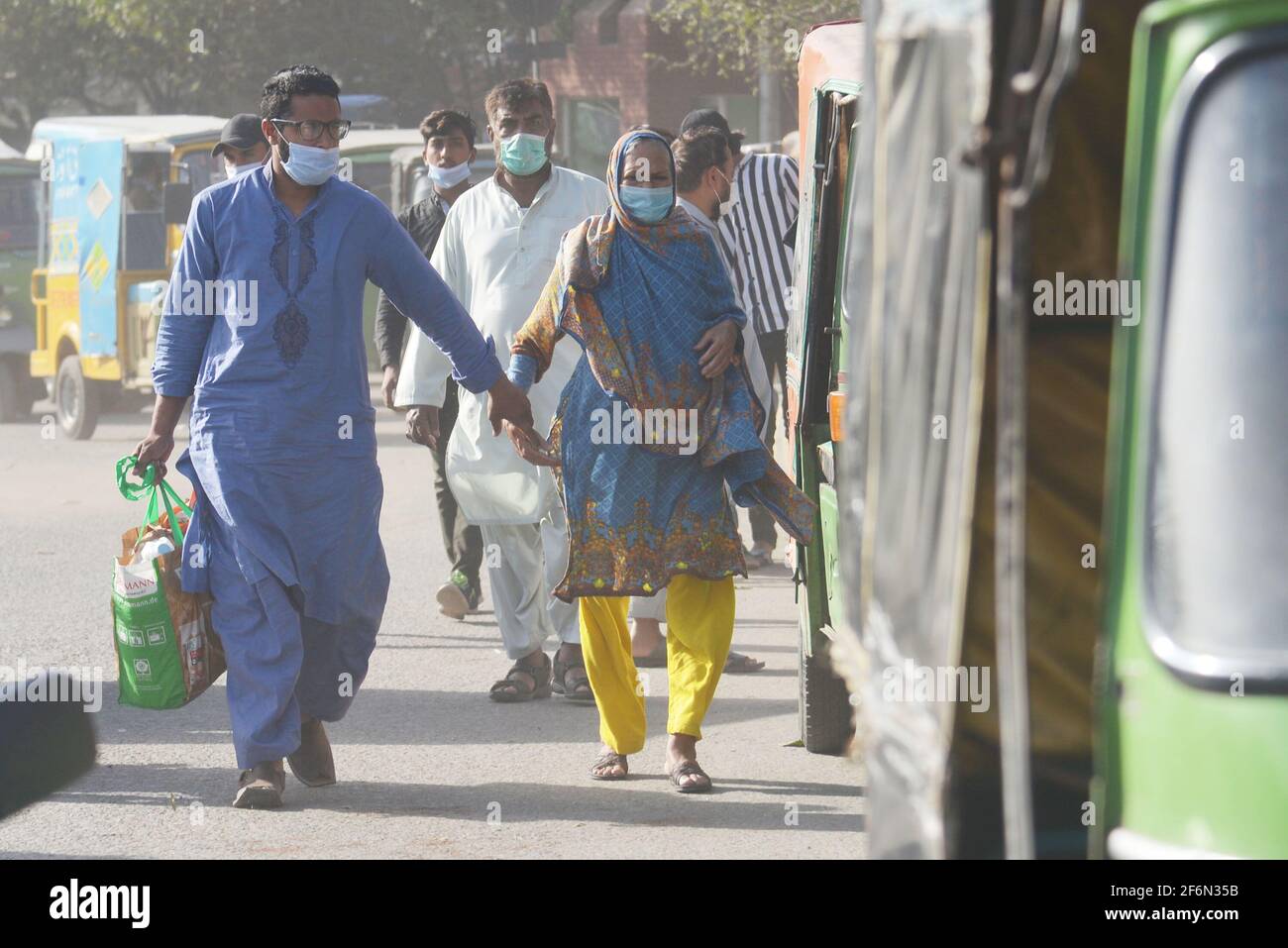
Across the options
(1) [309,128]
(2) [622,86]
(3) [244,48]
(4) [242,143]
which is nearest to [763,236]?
(4) [242,143]

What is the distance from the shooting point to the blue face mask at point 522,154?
7234mm

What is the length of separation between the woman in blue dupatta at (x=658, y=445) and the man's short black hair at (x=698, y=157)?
2093 mm

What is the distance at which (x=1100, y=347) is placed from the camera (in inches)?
112

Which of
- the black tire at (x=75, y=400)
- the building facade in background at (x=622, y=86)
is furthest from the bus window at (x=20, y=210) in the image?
the building facade in background at (x=622, y=86)

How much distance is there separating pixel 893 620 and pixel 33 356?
16.6m

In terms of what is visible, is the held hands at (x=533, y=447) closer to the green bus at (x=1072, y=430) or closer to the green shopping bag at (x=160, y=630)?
the green shopping bag at (x=160, y=630)

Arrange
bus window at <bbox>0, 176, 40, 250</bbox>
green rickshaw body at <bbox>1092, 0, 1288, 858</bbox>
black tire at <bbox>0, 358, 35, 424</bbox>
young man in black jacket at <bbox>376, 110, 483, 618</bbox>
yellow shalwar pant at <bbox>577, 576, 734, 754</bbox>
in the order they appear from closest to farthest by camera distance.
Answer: green rickshaw body at <bbox>1092, 0, 1288, 858</bbox> → yellow shalwar pant at <bbox>577, 576, 734, 754</bbox> → young man in black jacket at <bbox>376, 110, 483, 618</bbox> → black tire at <bbox>0, 358, 35, 424</bbox> → bus window at <bbox>0, 176, 40, 250</bbox>

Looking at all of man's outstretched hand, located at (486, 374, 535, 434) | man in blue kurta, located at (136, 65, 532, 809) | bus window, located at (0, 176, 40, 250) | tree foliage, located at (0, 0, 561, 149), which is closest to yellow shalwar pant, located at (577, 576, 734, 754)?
man's outstretched hand, located at (486, 374, 535, 434)

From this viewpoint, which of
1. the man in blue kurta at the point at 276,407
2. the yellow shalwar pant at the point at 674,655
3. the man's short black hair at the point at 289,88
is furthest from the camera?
the yellow shalwar pant at the point at 674,655

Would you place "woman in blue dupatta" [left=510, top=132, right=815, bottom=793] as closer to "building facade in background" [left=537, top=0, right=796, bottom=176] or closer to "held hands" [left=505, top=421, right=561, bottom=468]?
"held hands" [left=505, top=421, right=561, bottom=468]

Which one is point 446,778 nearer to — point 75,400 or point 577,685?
point 577,685

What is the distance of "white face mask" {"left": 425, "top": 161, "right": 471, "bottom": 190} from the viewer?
8414mm
